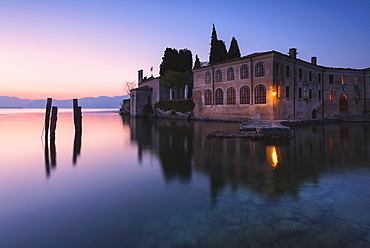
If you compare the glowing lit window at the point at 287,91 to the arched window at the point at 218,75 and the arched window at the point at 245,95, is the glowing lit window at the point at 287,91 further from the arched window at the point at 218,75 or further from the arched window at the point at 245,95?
the arched window at the point at 218,75

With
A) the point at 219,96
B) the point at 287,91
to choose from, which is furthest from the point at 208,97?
the point at 287,91

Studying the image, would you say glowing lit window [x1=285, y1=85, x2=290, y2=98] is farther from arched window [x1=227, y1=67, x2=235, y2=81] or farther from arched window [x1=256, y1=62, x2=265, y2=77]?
arched window [x1=227, y1=67, x2=235, y2=81]

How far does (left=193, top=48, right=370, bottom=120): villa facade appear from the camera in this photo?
2312cm

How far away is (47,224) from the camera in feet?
10.8

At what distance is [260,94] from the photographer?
78.2ft

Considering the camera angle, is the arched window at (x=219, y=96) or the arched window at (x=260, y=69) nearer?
the arched window at (x=260, y=69)

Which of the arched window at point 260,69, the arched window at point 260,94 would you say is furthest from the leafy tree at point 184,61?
the arched window at point 260,94

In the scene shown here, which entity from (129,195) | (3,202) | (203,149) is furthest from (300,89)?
(3,202)

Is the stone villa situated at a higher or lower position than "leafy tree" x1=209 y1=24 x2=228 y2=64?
lower

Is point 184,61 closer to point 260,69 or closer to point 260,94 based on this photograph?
point 260,69

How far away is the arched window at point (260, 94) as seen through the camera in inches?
925

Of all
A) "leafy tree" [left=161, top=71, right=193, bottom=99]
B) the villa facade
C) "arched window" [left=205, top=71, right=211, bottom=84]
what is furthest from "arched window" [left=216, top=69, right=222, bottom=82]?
"leafy tree" [left=161, top=71, right=193, bottom=99]

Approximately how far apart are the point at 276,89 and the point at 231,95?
5691 millimetres

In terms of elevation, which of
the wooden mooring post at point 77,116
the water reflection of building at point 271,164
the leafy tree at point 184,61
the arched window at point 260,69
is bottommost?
the water reflection of building at point 271,164
